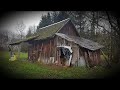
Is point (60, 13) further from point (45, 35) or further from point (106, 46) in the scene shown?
point (106, 46)

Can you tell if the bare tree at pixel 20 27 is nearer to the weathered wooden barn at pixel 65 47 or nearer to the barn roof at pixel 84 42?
the weathered wooden barn at pixel 65 47

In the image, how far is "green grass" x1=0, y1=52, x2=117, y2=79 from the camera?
6738 mm

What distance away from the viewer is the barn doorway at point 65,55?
22.6 ft

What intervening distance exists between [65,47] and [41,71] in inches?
41.2

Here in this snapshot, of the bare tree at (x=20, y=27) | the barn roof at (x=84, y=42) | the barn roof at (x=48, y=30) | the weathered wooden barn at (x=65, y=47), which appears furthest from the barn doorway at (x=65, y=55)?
the bare tree at (x=20, y=27)

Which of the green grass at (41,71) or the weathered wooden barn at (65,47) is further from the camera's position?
the weathered wooden barn at (65,47)

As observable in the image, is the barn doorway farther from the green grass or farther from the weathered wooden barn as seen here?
the green grass

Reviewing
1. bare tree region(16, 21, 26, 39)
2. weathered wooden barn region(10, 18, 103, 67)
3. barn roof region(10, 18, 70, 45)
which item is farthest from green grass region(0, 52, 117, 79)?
bare tree region(16, 21, 26, 39)

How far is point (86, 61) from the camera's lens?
22.7 ft

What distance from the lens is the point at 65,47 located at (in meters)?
6.90

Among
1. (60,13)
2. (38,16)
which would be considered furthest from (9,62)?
(60,13)

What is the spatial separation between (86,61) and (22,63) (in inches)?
78.0

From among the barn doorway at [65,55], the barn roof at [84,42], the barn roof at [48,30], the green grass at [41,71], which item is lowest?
the green grass at [41,71]

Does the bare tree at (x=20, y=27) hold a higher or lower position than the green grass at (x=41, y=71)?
higher
